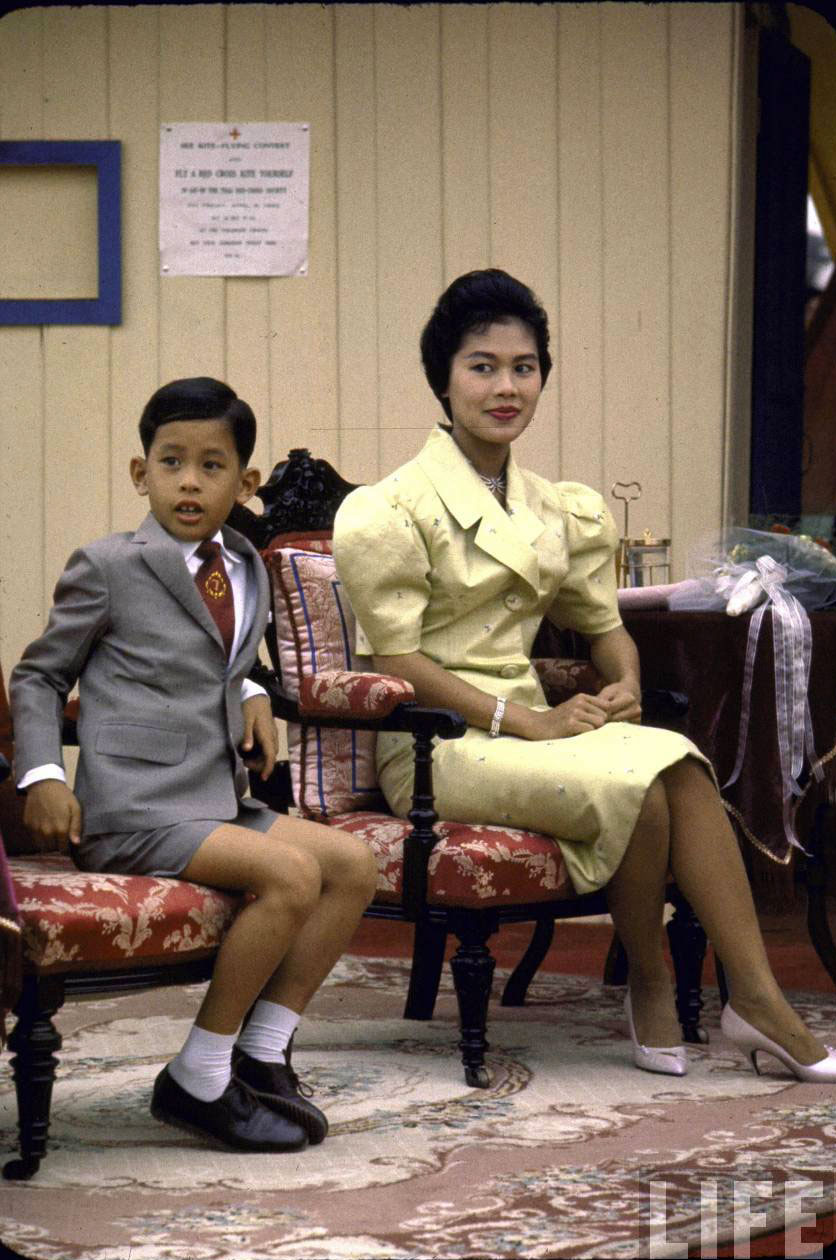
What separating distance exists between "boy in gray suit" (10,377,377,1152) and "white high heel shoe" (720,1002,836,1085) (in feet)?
2.56

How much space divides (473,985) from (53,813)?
0.93 metres

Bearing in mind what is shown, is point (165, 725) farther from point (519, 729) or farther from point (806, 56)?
point (806, 56)

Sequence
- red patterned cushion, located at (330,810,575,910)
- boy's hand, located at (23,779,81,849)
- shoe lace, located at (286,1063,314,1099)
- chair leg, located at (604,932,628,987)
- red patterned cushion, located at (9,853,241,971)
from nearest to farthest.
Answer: red patterned cushion, located at (9,853,241,971) → boy's hand, located at (23,779,81,849) → shoe lace, located at (286,1063,314,1099) → red patterned cushion, located at (330,810,575,910) → chair leg, located at (604,932,628,987)

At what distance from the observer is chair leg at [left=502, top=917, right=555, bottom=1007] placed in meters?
4.11

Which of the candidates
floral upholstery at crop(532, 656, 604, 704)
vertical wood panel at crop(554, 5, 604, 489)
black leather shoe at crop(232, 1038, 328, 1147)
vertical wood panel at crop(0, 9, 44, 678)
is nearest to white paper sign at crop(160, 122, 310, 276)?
vertical wood panel at crop(0, 9, 44, 678)

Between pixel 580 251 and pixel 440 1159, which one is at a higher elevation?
pixel 580 251

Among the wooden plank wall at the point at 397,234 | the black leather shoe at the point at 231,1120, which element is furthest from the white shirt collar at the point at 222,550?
the wooden plank wall at the point at 397,234

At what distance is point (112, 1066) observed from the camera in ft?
11.3

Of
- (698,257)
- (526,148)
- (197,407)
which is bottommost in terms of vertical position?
(197,407)

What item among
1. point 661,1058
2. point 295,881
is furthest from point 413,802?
point 661,1058

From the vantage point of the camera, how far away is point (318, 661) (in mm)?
3662

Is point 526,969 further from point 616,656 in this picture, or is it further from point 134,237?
point 134,237

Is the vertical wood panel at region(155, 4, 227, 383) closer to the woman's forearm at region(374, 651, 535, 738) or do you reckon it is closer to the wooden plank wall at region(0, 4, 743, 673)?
the wooden plank wall at region(0, 4, 743, 673)

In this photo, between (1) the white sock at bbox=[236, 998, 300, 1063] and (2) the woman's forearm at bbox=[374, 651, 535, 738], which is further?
(2) the woman's forearm at bbox=[374, 651, 535, 738]
